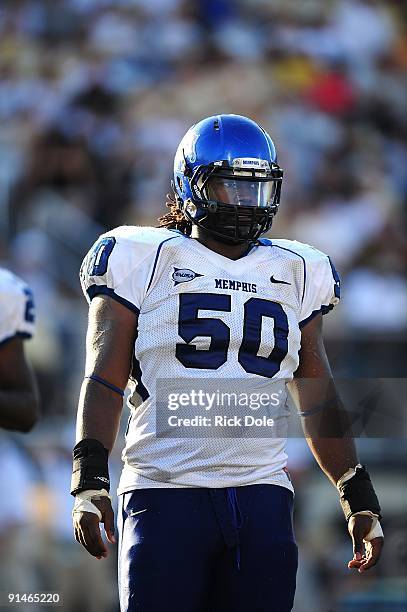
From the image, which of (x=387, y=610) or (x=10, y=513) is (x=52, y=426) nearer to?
(x=10, y=513)

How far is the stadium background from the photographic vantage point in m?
6.05

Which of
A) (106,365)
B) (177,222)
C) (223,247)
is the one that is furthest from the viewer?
(177,222)

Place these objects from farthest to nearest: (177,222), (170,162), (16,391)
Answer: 1. (170,162)
2. (16,391)
3. (177,222)

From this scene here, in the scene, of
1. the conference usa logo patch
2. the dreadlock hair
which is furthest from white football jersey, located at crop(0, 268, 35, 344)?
the conference usa logo patch

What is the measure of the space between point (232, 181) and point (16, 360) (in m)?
1.40

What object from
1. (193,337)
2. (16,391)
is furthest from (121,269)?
(16,391)

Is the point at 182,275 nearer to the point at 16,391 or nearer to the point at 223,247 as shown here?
the point at 223,247

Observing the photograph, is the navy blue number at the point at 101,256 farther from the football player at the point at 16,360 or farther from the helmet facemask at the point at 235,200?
the football player at the point at 16,360

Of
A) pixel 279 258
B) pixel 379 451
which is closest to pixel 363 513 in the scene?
pixel 279 258

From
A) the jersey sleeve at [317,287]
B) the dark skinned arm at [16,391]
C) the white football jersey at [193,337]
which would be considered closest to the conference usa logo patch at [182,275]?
the white football jersey at [193,337]

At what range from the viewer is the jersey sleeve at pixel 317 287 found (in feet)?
10.3

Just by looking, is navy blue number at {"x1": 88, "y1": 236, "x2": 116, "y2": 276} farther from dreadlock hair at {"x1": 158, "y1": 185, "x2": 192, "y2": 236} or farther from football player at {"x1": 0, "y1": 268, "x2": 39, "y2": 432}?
football player at {"x1": 0, "y1": 268, "x2": 39, "y2": 432}

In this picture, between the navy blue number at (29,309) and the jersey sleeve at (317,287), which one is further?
the navy blue number at (29,309)

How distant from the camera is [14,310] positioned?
13.8 ft
